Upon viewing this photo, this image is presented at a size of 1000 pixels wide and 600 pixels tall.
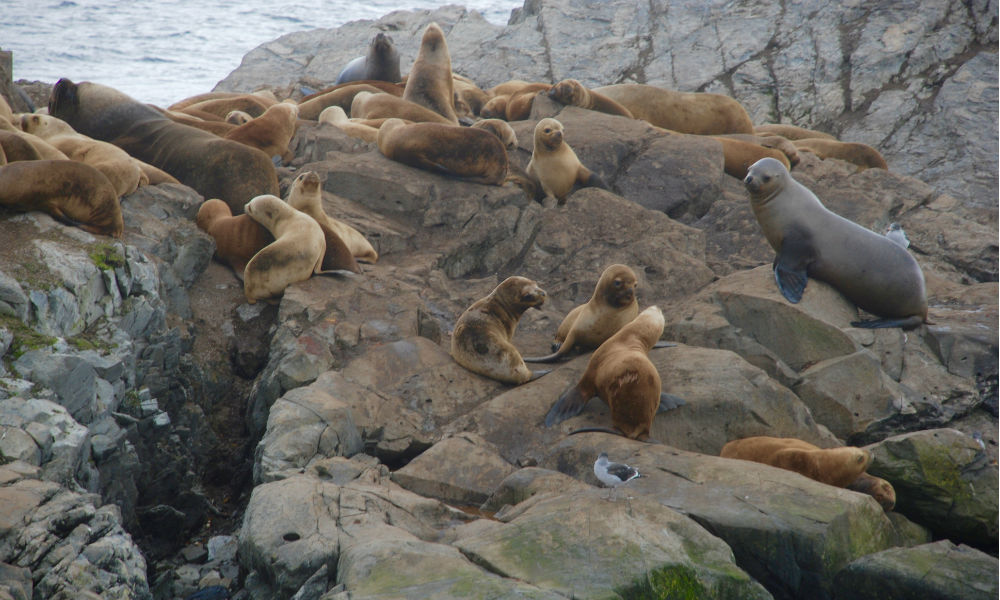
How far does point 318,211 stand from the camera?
297 inches

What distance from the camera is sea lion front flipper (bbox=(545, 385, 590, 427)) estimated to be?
18.0ft

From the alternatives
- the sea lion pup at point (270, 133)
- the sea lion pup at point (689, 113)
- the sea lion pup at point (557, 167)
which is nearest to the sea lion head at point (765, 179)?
the sea lion pup at point (557, 167)

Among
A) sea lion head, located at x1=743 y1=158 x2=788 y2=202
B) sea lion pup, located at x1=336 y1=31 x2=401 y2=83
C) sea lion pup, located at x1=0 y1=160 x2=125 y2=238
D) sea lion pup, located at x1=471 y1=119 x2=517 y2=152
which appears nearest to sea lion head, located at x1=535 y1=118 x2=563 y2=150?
sea lion pup, located at x1=471 y1=119 x2=517 y2=152

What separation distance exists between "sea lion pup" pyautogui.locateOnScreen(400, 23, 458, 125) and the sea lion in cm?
325

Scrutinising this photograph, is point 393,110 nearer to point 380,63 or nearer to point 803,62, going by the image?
point 380,63

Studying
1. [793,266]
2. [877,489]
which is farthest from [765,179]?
[877,489]

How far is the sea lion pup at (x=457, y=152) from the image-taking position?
8836 mm

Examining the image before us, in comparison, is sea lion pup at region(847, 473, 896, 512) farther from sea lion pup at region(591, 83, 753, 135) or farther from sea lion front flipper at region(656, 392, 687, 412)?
sea lion pup at region(591, 83, 753, 135)

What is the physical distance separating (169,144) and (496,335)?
461cm

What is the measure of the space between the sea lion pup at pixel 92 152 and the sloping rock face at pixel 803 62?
7.42m

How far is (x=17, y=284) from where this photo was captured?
500 centimetres

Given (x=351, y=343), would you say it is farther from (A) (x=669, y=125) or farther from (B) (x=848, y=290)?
(A) (x=669, y=125)

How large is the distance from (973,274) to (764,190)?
2731 mm

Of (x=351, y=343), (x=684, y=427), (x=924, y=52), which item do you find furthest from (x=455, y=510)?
(x=924, y=52)
